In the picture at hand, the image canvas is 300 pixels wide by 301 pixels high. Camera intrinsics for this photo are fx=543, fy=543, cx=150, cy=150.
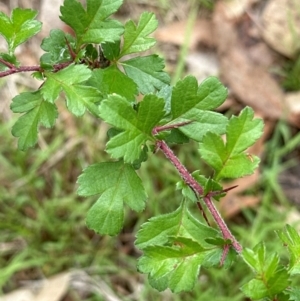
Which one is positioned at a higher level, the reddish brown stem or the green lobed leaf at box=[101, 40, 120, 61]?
the green lobed leaf at box=[101, 40, 120, 61]

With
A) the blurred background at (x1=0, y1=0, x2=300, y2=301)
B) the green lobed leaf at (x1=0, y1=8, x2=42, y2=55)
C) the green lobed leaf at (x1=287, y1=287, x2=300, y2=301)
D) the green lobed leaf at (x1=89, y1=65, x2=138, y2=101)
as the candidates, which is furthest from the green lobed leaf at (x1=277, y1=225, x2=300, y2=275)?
the blurred background at (x1=0, y1=0, x2=300, y2=301)

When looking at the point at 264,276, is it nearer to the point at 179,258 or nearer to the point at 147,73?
the point at 179,258

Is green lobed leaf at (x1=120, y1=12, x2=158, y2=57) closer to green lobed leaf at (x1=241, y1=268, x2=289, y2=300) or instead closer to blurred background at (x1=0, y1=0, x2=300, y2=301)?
green lobed leaf at (x1=241, y1=268, x2=289, y2=300)

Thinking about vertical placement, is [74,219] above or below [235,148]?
below

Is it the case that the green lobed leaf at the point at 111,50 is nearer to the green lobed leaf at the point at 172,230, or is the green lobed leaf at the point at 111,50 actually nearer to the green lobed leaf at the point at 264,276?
the green lobed leaf at the point at 172,230

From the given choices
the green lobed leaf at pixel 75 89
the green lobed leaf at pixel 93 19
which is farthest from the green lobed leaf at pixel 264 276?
the green lobed leaf at pixel 93 19

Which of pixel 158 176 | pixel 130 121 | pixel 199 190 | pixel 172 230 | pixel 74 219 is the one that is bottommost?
pixel 74 219

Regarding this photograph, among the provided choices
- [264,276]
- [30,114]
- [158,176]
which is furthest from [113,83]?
[158,176]
